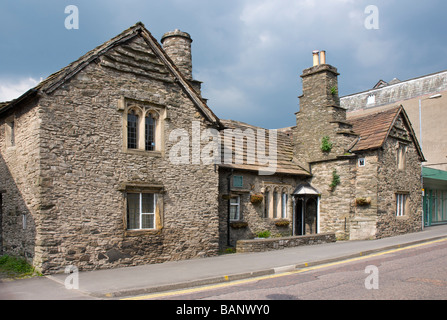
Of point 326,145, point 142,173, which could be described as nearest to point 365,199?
point 326,145

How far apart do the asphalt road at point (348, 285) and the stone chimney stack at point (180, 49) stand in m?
10.9

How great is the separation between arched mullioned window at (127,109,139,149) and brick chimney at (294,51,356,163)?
453 inches

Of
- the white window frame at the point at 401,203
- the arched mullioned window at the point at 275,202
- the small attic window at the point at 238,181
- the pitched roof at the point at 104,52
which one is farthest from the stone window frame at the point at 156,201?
the white window frame at the point at 401,203

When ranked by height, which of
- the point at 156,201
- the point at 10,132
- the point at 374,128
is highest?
the point at 374,128

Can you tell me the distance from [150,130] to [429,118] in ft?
99.5

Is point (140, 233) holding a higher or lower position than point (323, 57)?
lower

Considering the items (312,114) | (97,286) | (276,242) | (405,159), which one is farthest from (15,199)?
(405,159)

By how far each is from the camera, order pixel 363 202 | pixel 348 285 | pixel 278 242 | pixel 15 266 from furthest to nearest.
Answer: pixel 363 202
pixel 278 242
pixel 15 266
pixel 348 285

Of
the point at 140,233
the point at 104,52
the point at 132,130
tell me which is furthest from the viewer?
the point at 132,130

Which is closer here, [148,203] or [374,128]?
[148,203]

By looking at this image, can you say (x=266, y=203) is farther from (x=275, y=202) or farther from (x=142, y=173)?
(x=142, y=173)

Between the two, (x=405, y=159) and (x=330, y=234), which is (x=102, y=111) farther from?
(x=405, y=159)

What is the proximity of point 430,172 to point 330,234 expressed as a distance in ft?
36.3

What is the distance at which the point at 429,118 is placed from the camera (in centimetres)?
3603
